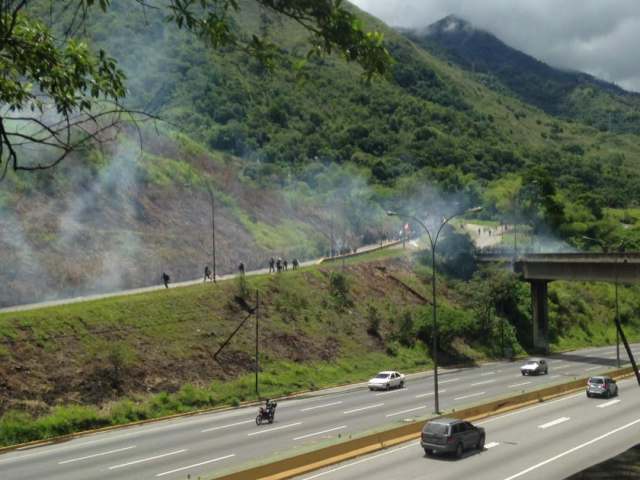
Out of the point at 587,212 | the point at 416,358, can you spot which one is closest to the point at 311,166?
the point at 587,212

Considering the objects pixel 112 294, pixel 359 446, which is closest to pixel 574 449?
pixel 359 446

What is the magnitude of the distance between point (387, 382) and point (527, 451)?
2159 centimetres

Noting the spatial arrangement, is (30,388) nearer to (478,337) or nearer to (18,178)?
(18,178)

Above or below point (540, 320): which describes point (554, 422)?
above

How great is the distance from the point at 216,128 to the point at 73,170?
2097 inches

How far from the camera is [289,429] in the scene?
1257 inches

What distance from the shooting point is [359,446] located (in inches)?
960

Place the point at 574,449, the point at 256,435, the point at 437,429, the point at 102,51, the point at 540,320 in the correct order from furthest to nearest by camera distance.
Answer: the point at 540,320, the point at 256,435, the point at 574,449, the point at 437,429, the point at 102,51

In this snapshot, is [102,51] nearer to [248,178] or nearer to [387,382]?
[387,382]

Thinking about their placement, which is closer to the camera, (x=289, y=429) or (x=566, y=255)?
(x=289, y=429)

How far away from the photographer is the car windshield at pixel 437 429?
2417cm

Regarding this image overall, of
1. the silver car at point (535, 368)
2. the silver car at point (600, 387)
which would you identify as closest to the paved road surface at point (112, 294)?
the silver car at point (535, 368)

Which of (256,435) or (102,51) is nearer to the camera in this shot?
(102,51)

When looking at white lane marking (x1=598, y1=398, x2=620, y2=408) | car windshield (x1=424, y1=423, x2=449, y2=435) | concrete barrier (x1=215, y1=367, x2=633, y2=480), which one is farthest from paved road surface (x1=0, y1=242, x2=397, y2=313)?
white lane marking (x1=598, y1=398, x2=620, y2=408)
